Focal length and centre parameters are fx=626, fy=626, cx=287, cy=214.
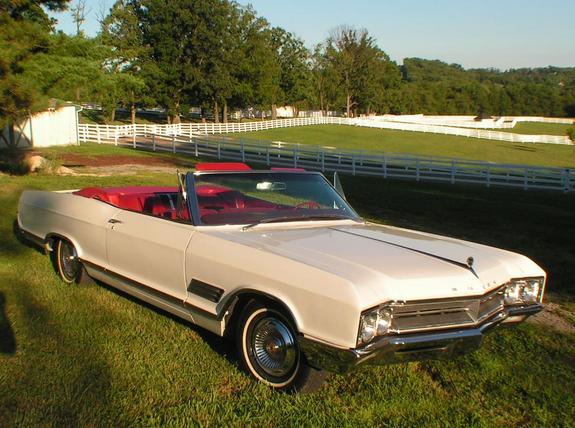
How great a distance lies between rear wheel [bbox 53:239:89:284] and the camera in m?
6.05

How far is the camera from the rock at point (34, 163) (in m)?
19.0

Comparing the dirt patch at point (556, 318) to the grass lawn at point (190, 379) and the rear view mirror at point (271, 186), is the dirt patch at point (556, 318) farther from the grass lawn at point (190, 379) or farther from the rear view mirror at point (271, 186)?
the rear view mirror at point (271, 186)

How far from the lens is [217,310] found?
4.24m

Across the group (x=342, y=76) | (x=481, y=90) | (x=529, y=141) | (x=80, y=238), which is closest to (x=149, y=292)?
(x=80, y=238)

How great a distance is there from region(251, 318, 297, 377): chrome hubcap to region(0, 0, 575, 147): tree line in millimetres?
12179

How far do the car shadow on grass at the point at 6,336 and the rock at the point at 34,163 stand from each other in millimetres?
14679

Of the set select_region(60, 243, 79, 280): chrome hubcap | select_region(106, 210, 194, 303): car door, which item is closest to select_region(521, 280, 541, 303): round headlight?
select_region(106, 210, 194, 303): car door

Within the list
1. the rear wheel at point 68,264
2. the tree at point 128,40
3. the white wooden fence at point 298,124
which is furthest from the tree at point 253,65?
the rear wheel at point 68,264

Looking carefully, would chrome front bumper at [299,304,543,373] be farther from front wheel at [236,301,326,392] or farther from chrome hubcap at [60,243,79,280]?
chrome hubcap at [60,243,79,280]

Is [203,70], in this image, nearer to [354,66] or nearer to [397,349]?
[354,66]

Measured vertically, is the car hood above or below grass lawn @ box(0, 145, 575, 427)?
above

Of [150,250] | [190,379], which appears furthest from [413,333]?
[150,250]

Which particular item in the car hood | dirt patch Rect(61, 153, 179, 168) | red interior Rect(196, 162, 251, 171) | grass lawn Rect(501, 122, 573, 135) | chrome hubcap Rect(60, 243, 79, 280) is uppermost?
red interior Rect(196, 162, 251, 171)

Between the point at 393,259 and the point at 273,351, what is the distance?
3.13 feet
